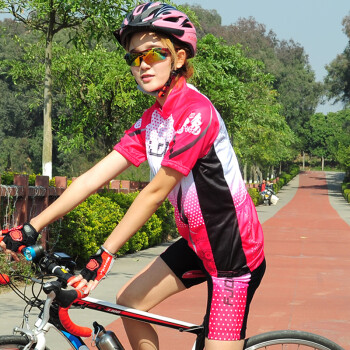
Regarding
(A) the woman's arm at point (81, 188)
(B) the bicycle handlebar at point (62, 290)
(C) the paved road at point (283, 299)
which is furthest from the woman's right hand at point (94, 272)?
(C) the paved road at point (283, 299)

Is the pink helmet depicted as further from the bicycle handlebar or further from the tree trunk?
the tree trunk

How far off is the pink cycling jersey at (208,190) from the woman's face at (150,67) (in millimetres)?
81

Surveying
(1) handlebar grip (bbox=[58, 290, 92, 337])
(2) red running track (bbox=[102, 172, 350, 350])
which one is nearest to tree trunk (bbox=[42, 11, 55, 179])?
(2) red running track (bbox=[102, 172, 350, 350])

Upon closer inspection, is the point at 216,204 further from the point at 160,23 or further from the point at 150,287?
the point at 160,23

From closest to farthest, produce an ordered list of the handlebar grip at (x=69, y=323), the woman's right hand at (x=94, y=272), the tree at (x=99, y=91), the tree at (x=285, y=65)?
the woman's right hand at (x=94, y=272) < the handlebar grip at (x=69, y=323) < the tree at (x=99, y=91) < the tree at (x=285, y=65)

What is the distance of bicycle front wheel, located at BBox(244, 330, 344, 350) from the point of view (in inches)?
123

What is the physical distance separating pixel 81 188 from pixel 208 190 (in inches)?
20.8

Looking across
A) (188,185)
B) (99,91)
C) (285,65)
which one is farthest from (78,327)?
(285,65)

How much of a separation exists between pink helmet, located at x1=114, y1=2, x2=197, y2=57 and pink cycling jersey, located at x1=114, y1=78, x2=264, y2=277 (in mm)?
221

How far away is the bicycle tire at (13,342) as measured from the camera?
2.78 meters

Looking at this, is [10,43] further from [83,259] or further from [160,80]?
[160,80]

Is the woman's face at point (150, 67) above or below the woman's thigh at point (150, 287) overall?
above

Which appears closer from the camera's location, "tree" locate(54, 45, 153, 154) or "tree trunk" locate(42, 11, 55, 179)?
"tree trunk" locate(42, 11, 55, 179)

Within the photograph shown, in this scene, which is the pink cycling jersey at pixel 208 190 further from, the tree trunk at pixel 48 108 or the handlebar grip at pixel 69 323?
the tree trunk at pixel 48 108
